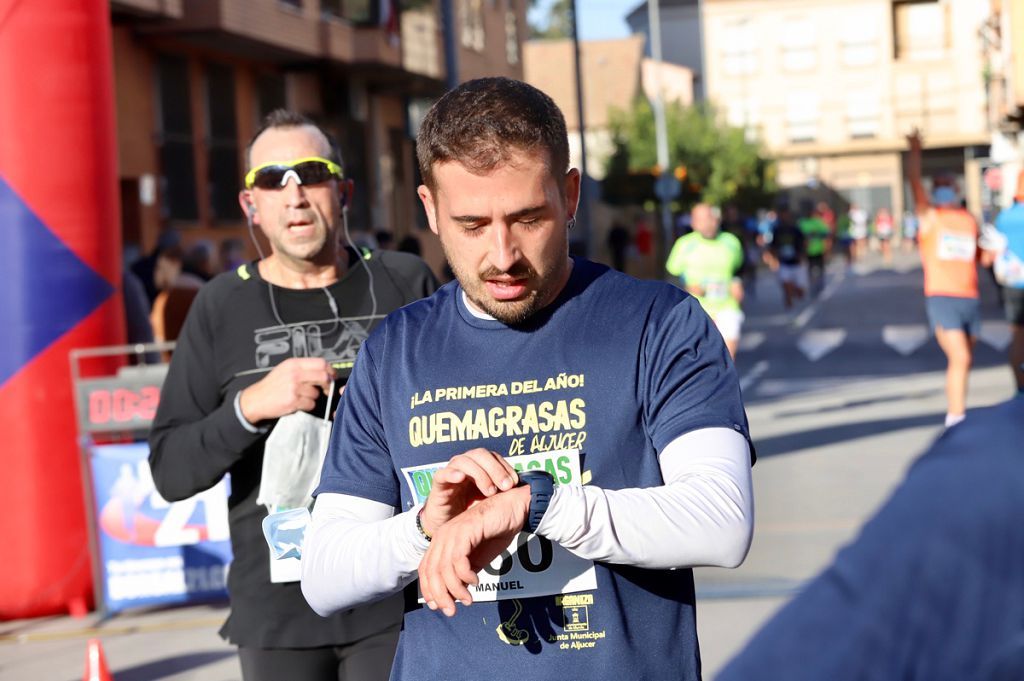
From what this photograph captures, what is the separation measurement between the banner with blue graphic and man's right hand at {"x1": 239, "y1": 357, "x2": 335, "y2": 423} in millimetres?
4155

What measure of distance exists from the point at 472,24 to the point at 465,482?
37.1m

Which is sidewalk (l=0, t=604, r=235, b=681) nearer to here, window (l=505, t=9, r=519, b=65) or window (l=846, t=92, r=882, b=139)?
window (l=505, t=9, r=519, b=65)

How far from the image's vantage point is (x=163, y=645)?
756cm

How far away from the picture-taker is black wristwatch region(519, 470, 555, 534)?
2391 millimetres

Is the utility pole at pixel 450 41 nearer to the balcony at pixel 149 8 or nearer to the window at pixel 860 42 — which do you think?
the balcony at pixel 149 8

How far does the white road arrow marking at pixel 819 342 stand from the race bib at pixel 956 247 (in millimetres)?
8629

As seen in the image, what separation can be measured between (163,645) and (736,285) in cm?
910

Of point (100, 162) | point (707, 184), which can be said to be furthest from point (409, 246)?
point (707, 184)

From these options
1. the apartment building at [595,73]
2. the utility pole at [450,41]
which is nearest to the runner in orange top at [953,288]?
the utility pole at [450,41]

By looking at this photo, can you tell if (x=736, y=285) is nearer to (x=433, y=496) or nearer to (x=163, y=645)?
Result: (x=163, y=645)

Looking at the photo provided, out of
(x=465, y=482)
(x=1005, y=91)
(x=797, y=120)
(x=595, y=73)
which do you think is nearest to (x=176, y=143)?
(x=465, y=482)

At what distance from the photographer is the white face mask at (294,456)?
12.3ft

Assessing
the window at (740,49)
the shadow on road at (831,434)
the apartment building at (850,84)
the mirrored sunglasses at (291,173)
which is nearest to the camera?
the mirrored sunglasses at (291,173)

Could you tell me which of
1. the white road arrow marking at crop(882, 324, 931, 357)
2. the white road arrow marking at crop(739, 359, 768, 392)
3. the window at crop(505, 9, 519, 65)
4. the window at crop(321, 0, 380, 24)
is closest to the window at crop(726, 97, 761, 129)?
the window at crop(505, 9, 519, 65)
